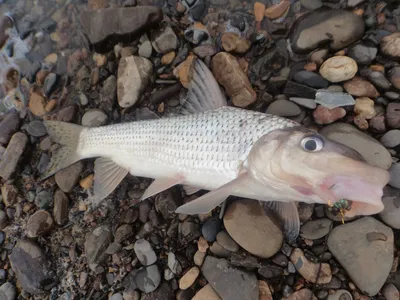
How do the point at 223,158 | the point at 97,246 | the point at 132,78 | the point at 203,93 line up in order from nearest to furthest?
the point at 223,158 → the point at 203,93 → the point at 97,246 → the point at 132,78

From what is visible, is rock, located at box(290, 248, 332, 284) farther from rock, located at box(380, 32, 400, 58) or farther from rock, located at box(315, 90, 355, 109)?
rock, located at box(380, 32, 400, 58)

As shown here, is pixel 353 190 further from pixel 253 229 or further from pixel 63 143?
pixel 63 143

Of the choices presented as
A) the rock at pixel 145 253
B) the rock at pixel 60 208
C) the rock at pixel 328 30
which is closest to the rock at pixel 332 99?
the rock at pixel 328 30

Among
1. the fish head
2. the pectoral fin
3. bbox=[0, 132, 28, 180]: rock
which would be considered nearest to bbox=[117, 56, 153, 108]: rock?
the pectoral fin

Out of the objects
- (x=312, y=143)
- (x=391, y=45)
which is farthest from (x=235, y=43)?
(x=312, y=143)

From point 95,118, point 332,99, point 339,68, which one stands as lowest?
point 95,118

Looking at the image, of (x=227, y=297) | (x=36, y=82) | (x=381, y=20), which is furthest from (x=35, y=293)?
(x=381, y=20)

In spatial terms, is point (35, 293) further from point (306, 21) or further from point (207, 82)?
point (306, 21)
